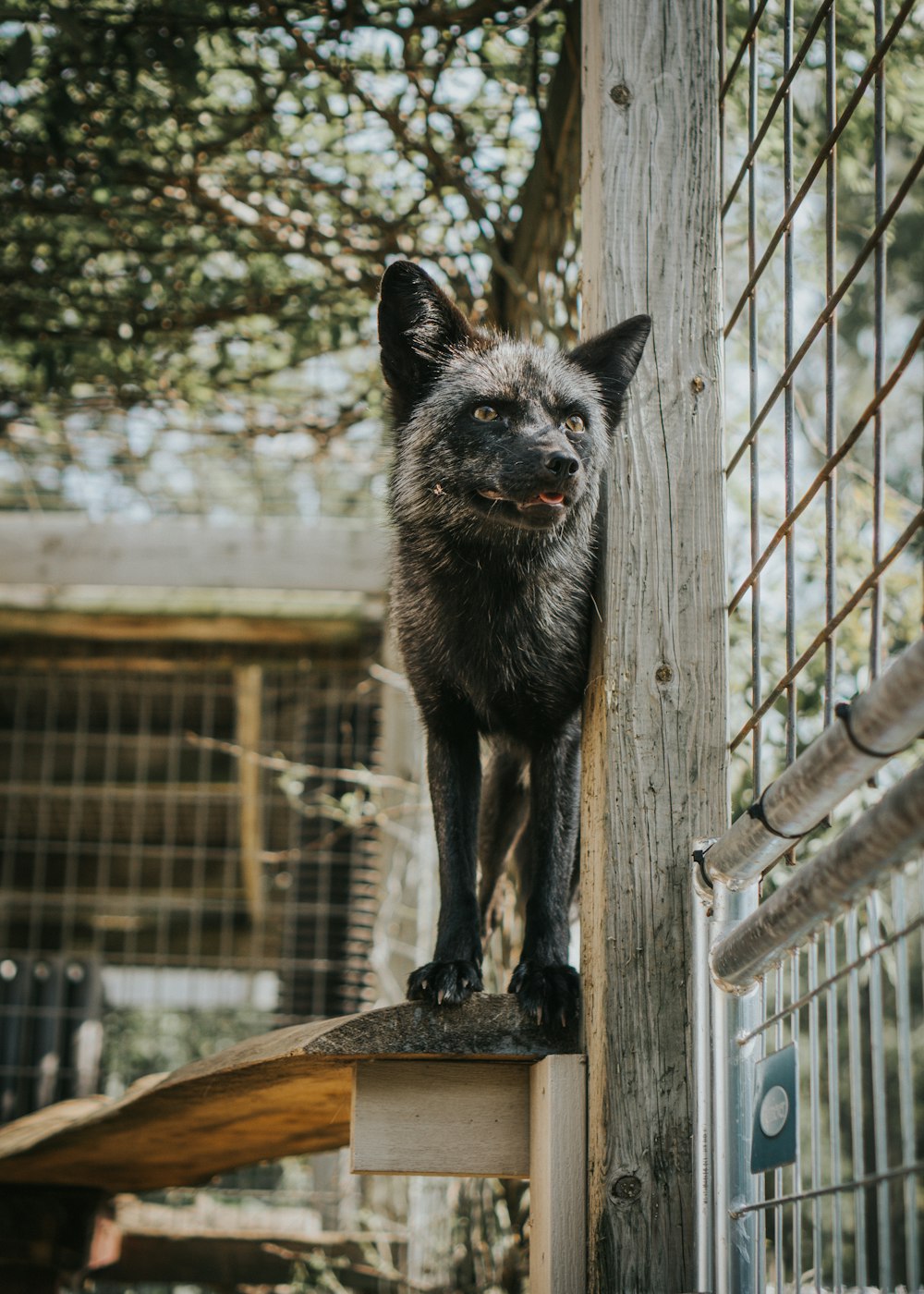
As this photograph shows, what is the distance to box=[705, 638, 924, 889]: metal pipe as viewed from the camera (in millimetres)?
1133

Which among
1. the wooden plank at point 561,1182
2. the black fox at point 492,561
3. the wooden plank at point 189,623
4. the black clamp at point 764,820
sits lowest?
the wooden plank at point 561,1182

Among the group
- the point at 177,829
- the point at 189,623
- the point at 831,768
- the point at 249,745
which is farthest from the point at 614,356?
the point at 177,829

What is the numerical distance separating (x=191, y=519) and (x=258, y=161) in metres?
1.37

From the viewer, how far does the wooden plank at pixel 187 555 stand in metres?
5.02

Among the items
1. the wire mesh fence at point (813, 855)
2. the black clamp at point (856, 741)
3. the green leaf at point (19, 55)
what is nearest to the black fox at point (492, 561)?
the wire mesh fence at point (813, 855)

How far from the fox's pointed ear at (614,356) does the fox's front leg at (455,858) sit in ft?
2.28

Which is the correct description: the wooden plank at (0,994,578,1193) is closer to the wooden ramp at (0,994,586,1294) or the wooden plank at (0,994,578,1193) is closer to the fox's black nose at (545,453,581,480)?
the wooden ramp at (0,994,586,1294)

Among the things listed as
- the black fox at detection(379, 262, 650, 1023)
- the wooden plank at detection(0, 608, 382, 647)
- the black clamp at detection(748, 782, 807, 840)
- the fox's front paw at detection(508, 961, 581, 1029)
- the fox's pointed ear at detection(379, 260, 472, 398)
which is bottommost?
the fox's front paw at detection(508, 961, 581, 1029)

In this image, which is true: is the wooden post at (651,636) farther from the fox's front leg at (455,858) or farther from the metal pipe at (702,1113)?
the fox's front leg at (455,858)

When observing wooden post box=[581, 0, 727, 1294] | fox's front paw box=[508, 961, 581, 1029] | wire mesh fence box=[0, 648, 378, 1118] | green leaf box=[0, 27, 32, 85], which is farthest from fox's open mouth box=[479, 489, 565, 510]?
wire mesh fence box=[0, 648, 378, 1118]

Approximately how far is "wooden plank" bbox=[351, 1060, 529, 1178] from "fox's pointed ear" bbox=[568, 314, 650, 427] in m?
1.19

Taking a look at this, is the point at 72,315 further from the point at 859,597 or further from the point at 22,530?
the point at 859,597

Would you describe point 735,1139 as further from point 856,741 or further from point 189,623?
point 189,623

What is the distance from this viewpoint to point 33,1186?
3.80 meters
